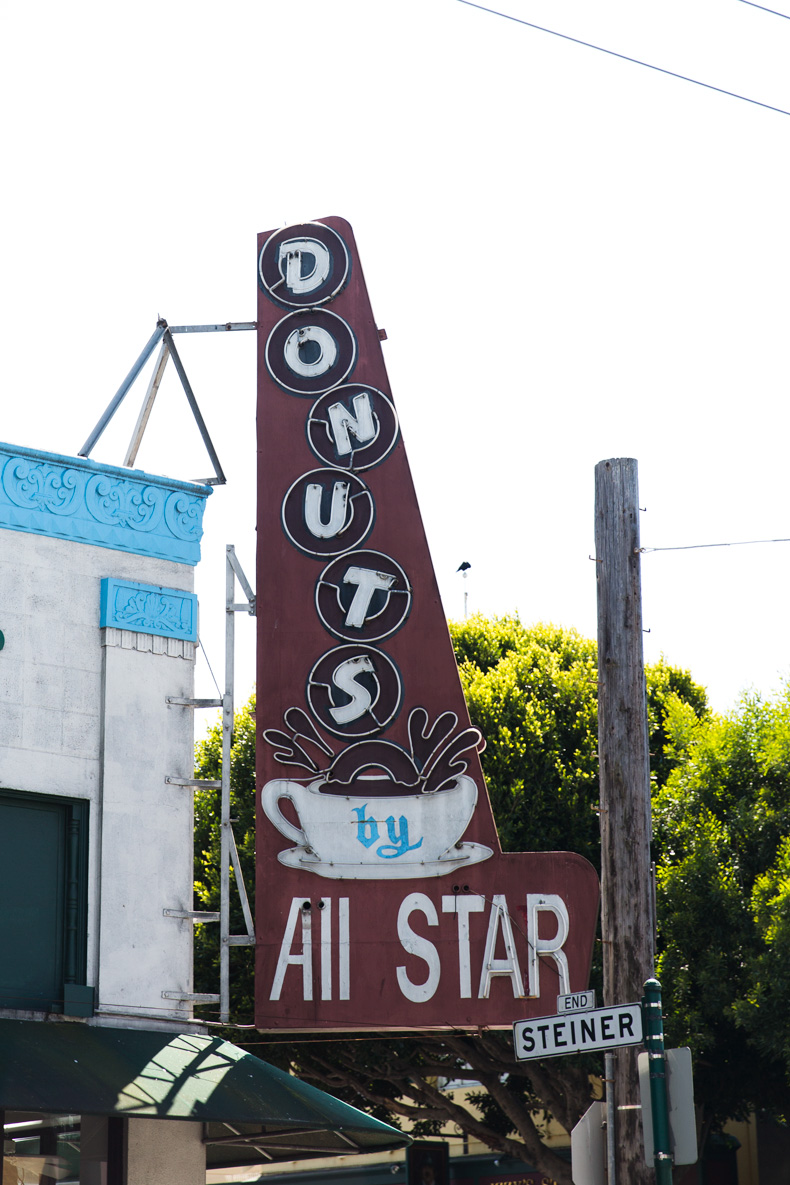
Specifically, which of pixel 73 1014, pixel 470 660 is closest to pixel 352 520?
pixel 73 1014

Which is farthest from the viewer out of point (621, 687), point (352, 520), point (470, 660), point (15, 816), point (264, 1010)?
point (470, 660)

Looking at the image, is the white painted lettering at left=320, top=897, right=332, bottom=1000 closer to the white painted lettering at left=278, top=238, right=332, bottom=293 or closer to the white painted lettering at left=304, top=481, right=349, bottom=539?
the white painted lettering at left=304, top=481, right=349, bottom=539

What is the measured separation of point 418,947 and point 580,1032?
11.5 feet

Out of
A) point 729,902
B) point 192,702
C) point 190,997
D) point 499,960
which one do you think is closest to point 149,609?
point 192,702

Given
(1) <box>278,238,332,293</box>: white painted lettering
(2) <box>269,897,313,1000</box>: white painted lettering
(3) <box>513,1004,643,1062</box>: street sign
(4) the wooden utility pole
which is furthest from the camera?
(1) <box>278,238,332,293</box>: white painted lettering

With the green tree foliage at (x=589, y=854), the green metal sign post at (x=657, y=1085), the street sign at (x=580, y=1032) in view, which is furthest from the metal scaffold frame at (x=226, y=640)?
the green tree foliage at (x=589, y=854)

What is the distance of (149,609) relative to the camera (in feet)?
42.1

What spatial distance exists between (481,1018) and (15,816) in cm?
440

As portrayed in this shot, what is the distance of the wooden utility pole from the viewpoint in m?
10.1

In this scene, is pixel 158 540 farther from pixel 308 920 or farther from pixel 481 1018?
pixel 481 1018

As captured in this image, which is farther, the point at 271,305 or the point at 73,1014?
the point at 271,305

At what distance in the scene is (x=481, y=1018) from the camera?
12852 mm

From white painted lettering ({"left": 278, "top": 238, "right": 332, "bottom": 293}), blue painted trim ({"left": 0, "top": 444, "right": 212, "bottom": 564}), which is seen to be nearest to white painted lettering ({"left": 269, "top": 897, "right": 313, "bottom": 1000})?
blue painted trim ({"left": 0, "top": 444, "right": 212, "bottom": 564})

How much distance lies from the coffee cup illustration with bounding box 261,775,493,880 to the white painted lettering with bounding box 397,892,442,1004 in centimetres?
26
